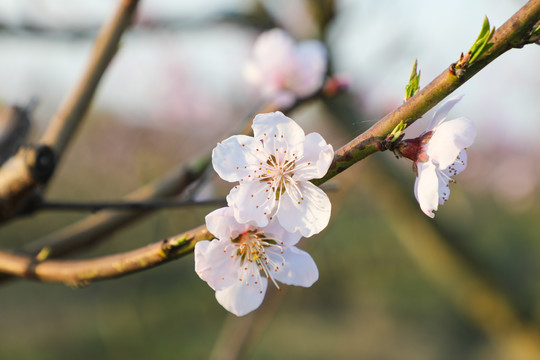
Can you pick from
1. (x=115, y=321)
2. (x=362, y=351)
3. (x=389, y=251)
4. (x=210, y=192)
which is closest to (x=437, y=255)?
(x=210, y=192)

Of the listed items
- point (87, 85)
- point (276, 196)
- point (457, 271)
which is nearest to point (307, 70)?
point (87, 85)

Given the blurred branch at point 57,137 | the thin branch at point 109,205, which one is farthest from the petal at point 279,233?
the blurred branch at point 57,137

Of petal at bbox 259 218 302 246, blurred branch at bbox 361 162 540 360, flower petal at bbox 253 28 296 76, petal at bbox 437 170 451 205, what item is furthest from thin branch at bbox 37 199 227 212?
blurred branch at bbox 361 162 540 360

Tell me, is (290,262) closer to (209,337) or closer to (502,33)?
(502,33)

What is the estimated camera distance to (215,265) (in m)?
0.58

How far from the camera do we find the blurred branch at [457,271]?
2518mm

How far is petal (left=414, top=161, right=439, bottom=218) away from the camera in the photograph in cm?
54

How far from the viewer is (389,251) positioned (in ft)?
27.6

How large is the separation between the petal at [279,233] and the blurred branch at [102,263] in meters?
0.10

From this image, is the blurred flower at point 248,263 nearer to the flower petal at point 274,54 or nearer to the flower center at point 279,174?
the flower center at point 279,174

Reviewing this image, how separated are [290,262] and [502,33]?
35 cm

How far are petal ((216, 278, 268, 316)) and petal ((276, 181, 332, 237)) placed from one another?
4.5 inches

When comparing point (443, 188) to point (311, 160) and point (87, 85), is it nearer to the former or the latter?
point (311, 160)

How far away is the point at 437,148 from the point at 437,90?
82mm
